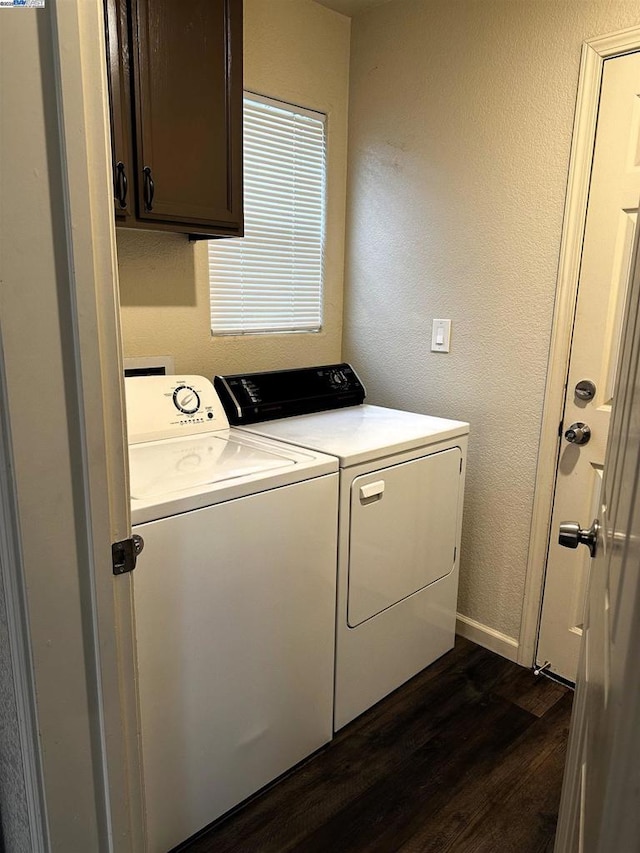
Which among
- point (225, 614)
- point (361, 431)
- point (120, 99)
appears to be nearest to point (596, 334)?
point (361, 431)

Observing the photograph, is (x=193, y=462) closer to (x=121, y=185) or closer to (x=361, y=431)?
(x=361, y=431)

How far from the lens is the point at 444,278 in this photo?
7.81 ft

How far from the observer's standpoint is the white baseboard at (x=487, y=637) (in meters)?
2.37

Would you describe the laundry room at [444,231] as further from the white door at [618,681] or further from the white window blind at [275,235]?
the white door at [618,681]

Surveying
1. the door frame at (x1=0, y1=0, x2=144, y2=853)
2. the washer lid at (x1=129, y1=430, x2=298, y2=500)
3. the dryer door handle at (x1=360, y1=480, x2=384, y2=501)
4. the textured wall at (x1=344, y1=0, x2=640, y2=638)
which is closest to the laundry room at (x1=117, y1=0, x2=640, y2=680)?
the textured wall at (x1=344, y1=0, x2=640, y2=638)

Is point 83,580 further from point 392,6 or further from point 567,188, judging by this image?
point 392,6

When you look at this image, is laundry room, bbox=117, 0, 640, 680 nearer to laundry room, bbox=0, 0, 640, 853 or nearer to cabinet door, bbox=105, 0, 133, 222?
laundry room, bbox=0, 0, 640, 853

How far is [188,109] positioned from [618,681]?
5.96 feet

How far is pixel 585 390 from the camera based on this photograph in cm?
205

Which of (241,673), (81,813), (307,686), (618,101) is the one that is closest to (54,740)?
(81,813)

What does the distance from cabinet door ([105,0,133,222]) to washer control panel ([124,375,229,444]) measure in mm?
547

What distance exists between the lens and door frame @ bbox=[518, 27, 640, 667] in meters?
1.89

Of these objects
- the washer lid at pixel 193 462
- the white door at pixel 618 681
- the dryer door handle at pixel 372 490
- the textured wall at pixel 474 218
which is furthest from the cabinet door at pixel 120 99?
the white door at pixel 618 681

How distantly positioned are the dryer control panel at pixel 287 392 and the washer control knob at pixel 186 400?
14 centimetres
